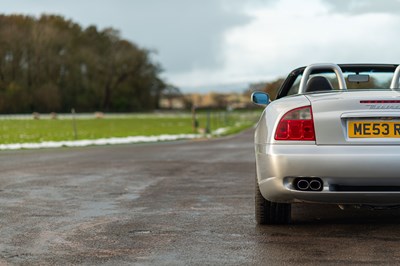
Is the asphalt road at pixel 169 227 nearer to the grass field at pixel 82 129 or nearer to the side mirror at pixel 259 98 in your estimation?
the side mirror at pixel 259 98

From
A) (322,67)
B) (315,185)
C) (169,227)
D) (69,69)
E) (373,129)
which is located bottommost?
(169,227)

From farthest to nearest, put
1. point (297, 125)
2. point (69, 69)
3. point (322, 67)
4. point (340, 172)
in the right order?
1. point (69, 69)
2. point (322, 67)
3. point (297, 125)
4. point (340, 172)

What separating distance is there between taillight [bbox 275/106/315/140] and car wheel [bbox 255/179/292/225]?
0.74 m

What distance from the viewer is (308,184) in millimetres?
5551

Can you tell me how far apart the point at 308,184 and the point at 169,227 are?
1.45 metres

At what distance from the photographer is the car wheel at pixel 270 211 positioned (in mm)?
6250

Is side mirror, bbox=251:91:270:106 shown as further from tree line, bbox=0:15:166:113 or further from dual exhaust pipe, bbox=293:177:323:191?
tree line, bbox=0:15:166:113

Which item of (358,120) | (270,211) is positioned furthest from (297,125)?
(270,211)

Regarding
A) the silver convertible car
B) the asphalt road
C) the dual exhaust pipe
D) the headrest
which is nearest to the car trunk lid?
the silver convertible car

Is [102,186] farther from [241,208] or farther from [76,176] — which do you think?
[241,208]

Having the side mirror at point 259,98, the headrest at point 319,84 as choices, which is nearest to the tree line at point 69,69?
the side mirror at point 259,98

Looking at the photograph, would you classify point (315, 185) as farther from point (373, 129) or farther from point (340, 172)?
point (373, 129)

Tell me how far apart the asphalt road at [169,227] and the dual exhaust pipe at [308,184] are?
426 millimetres

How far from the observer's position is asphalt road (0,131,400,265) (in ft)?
16.4
